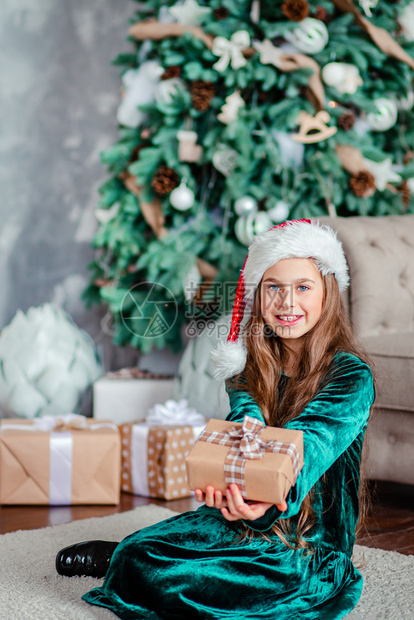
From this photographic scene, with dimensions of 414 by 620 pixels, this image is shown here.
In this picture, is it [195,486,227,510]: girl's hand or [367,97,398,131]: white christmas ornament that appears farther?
[367,97,398,131]: white christmas ornament

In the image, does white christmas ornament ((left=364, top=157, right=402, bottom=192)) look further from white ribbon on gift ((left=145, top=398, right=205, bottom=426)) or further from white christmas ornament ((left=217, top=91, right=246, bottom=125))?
white ribbon on gift ((left=145, top=398, right=205, bottom=426))

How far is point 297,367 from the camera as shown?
1272 millimetres

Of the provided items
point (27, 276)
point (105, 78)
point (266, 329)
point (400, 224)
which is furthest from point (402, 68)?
point (27, 276)

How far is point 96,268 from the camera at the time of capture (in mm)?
2637

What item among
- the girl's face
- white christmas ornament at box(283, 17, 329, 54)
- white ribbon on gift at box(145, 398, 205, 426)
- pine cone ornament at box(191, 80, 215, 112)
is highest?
white christmas ornament at box(283, 17, 329, 54)

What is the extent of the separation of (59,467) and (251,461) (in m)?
0.99

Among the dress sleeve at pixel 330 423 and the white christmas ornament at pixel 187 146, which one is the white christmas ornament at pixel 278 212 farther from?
the dress sleeve at pixel 330 423

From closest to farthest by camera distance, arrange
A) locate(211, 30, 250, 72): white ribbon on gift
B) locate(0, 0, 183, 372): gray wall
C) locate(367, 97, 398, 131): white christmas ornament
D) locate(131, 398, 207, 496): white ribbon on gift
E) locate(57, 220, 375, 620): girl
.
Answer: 1. locate(57, 220, 375, 620): girl
2. locate(131, 398, 207, 496): white ribbon on gift
3. locate(211, 30, 250, 72): white ribbon on gift
4. locate(367, 97, 398, 131): white christmas ornament
5. locate(0, 0, 183, 372): gray wall

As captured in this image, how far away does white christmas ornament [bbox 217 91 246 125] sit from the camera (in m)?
2.22

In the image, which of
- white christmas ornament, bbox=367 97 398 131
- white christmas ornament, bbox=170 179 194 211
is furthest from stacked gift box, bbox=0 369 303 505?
white christmas ornament, bbox=367 97 398 131

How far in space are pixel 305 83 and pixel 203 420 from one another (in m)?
1.16

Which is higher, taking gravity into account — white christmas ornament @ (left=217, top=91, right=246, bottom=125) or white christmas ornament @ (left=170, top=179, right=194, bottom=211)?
white christmas ornament @ (left=217, top=91, right=246, bottom=125)

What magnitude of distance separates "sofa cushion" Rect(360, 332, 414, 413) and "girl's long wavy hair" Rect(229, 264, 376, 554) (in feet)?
1.20

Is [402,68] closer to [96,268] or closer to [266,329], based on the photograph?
[96,268]
